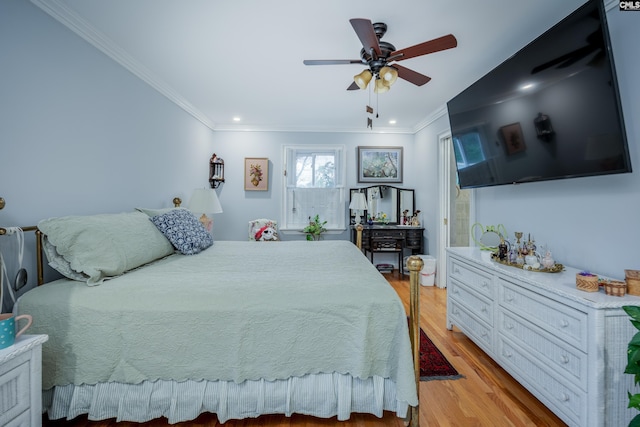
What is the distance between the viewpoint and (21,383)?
1116mm

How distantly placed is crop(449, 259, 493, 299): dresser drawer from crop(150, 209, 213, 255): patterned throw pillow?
2.32 meters

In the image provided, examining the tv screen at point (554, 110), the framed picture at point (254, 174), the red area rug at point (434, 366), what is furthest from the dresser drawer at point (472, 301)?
the framed picture at point (254, 174)

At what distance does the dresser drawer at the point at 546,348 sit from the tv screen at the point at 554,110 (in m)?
0.97

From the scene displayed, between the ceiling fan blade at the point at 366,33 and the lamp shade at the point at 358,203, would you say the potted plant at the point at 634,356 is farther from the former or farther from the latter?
the lamp shade at the point at 358,203

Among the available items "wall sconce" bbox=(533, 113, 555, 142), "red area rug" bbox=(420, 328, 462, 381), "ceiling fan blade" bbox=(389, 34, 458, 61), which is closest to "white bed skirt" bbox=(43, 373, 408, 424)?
"red area rug" bbox=(420, 328, 462, 381)

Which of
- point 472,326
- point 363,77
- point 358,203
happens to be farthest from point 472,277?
point 358,203

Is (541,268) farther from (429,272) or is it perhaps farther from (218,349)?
(429,272)

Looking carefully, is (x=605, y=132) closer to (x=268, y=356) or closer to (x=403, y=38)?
(x=403, y=38)

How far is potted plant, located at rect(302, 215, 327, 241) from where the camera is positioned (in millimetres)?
4547

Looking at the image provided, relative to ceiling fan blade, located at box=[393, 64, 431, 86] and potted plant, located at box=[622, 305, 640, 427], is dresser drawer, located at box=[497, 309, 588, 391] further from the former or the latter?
ceiling fan blade, located at box=[393, 64, 431, 86]

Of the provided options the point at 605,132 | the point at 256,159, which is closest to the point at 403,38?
the point at 605,132

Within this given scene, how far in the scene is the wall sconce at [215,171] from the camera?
4465 mm

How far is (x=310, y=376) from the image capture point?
1463 millimetres

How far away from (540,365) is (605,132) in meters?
1.36
